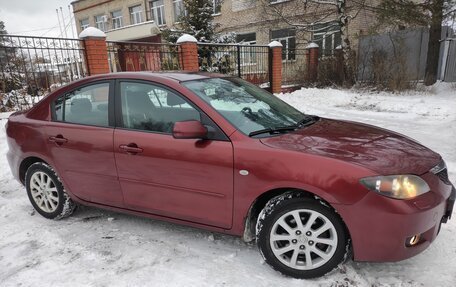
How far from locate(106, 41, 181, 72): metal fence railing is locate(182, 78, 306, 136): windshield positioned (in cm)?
708

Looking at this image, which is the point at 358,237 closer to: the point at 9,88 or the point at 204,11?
the point at 9,88

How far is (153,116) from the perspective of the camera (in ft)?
10.2

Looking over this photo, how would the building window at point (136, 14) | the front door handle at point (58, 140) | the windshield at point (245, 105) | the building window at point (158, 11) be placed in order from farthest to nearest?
the building window at point (136, 14) < the building window at point (158, 11) < the front door handle at point (58, 140) < the windshield at point (245, 105)

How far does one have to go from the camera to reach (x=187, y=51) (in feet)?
34.6

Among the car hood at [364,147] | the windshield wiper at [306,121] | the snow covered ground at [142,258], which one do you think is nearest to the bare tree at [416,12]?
the snow covered ground at [142,258]

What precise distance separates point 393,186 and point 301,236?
73 cm

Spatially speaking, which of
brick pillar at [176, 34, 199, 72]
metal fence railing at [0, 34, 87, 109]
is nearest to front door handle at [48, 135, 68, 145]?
metal fence railing at [0, 34, 87, 109]

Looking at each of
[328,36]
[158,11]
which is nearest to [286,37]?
[328,36]

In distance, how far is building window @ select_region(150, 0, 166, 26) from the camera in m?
28.0

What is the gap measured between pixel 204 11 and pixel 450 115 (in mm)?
9791

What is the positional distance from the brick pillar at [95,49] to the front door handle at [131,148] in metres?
6.50

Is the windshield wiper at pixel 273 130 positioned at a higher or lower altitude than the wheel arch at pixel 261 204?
higher

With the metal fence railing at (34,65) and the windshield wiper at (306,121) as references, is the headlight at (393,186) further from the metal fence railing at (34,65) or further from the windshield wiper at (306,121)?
the metal fence railing at (34,65)

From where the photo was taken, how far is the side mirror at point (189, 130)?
2660 mm
